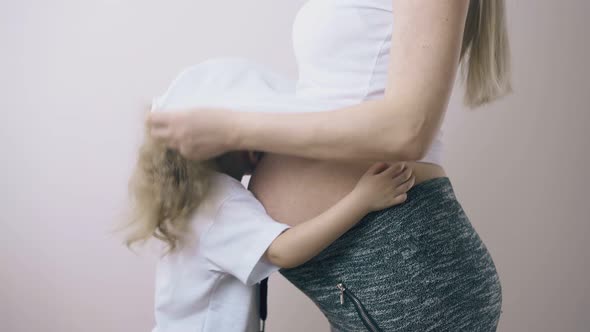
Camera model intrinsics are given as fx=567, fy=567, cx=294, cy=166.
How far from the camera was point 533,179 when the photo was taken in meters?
1.67

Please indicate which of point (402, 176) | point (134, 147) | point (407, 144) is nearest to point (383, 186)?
point (402, 176)

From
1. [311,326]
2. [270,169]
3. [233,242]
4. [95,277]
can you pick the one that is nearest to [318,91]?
[270,169]

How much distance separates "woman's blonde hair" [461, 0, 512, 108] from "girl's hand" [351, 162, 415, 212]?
0.81 ft

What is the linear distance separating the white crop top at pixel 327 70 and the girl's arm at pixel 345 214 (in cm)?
9

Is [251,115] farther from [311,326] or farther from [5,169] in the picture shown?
[5,169]

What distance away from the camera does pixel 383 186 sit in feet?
2.48

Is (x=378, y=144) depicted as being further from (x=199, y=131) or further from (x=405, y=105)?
(x=199, y=131)

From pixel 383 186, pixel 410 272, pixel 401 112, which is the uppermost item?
pixel 401 112

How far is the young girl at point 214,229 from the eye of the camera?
769 mm

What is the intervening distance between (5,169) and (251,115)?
1296 mm

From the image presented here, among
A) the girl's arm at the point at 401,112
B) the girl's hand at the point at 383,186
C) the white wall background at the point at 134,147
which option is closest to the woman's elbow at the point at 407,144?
the girl's arm at the point at 401,112

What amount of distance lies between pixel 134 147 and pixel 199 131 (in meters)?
0.94

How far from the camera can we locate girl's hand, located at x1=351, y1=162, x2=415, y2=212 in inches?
29.9

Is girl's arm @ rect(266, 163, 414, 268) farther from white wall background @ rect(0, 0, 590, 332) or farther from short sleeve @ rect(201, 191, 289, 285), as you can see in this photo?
white wall background @ rect(0, 0, 590, 332)
